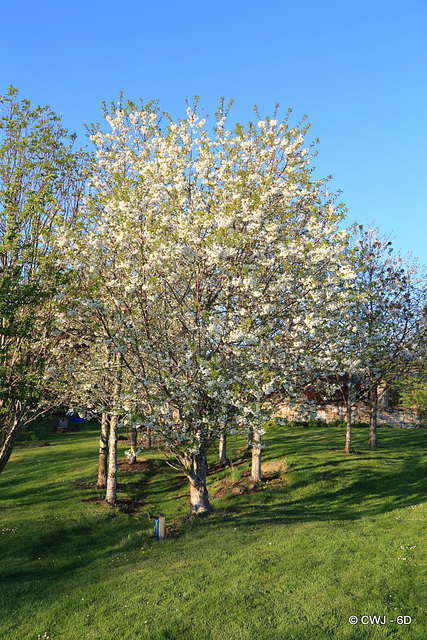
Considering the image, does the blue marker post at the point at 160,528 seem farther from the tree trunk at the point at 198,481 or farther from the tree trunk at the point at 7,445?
the tree trunk at the point at 7,445

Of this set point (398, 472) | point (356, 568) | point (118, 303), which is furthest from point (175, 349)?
point (398, 472)

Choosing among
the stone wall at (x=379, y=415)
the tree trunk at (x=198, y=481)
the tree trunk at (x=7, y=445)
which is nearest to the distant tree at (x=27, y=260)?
the tree trunk at (x=7, y=445)

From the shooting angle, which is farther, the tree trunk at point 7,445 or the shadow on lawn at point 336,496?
the shadow on lawn at point 336,496

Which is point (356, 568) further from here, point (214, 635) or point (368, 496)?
point (368, 496)

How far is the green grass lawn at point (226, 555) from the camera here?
10.2 metres

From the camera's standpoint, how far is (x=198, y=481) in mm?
19016

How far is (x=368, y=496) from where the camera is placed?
2161 cm

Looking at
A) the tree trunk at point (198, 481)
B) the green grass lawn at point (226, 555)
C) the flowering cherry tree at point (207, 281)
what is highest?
the flowering cherry tree at point (207, 281)

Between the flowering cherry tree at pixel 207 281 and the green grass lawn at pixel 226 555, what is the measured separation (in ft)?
11.5

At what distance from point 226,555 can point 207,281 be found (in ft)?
30.6

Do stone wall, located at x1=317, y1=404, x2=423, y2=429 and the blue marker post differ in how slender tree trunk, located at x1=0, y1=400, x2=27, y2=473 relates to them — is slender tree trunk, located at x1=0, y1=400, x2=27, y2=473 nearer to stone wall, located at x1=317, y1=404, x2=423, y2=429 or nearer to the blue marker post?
the blue marker post

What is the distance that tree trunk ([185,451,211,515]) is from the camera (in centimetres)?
1873

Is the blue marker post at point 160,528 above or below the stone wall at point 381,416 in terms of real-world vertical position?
below

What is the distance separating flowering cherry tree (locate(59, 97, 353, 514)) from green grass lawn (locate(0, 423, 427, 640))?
138 inches
